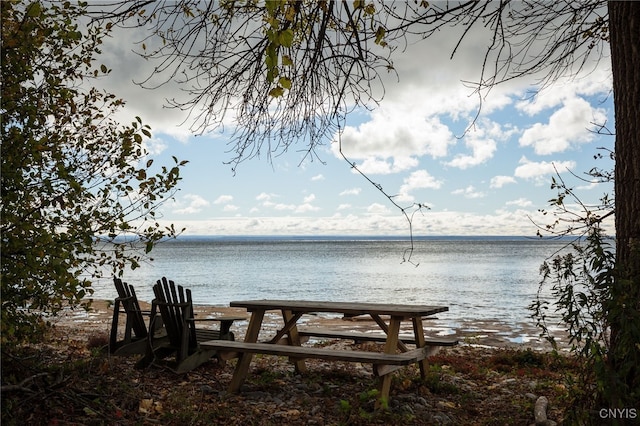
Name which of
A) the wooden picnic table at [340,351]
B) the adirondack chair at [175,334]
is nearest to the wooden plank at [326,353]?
the wooden picnic table at [340,351]

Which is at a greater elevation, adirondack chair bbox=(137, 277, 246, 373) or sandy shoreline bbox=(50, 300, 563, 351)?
adirondack chair bbox=(137, 277, 246, 373)

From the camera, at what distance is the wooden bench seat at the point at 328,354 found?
5.51 meters

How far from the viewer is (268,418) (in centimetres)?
544

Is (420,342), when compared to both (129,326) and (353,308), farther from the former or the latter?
(129,326)

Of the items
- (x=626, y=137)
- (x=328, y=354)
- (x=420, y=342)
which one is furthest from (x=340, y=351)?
(x=626, y=137)

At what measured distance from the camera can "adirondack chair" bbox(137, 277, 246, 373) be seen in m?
7.03

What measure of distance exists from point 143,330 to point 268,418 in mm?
2933

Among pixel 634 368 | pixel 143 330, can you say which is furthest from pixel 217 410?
pixel 634 368

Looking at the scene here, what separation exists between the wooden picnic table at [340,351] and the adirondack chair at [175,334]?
0.67 metres


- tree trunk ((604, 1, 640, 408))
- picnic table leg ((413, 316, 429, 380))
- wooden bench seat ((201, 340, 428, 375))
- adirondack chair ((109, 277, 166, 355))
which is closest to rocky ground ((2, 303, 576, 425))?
picnic table leg ((413, 316, 429, 380))

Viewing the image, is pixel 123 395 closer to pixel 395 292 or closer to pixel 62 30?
pixel 62 30

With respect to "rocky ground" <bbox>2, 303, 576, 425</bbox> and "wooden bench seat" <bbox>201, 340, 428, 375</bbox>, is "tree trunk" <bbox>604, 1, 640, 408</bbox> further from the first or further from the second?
"wooden bench seat" <bbox>201, 340, 428, 375</bbox>

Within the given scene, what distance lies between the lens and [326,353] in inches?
227

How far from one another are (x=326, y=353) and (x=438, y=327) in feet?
33.4
